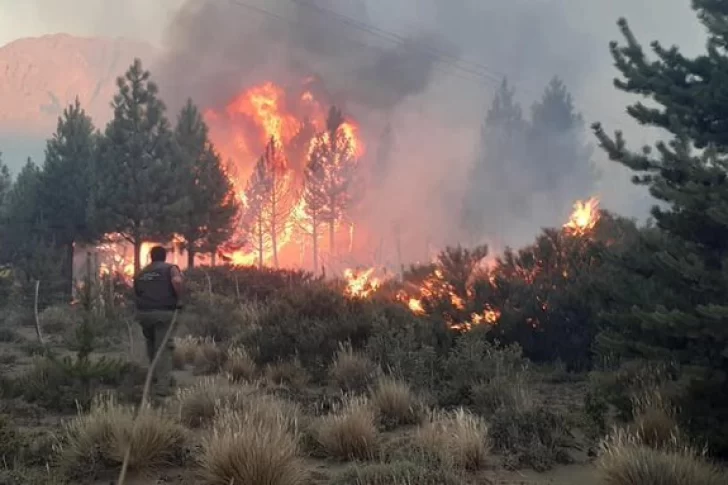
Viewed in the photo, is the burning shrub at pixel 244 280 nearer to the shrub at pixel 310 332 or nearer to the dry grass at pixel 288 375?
the shrub at pixel 310 332

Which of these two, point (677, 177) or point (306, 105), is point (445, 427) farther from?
point (306, 105)

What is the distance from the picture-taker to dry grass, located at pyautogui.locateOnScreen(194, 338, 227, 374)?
40.5ft

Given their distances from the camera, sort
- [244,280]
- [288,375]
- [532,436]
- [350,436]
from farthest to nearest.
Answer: [244,280], [288,375], [532,436], [350,436]

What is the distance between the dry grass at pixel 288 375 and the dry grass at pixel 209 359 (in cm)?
116

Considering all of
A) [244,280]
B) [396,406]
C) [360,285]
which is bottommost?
[396,406]

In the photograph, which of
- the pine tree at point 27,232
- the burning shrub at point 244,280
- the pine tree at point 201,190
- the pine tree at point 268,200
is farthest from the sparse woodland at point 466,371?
the pine tree at point 268,200

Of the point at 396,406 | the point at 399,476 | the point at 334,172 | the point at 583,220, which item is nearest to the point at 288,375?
the point at 396,406

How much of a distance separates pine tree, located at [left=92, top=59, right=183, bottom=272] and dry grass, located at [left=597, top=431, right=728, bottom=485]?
29.5m

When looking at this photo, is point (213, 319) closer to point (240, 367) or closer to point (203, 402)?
point (240, 367)

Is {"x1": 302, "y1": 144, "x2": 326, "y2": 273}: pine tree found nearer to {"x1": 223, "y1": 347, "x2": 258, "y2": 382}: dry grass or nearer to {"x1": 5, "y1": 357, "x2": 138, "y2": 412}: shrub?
{"x1": 223, "y1": 347, "x2": 258, "y2": 382}: dry grass

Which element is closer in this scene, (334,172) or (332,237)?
(334,172)

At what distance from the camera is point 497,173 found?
65938mm

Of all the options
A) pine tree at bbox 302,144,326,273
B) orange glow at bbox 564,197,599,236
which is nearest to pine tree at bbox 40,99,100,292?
pine tree at bbox 302,144,326,273

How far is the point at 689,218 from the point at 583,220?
1284cm
